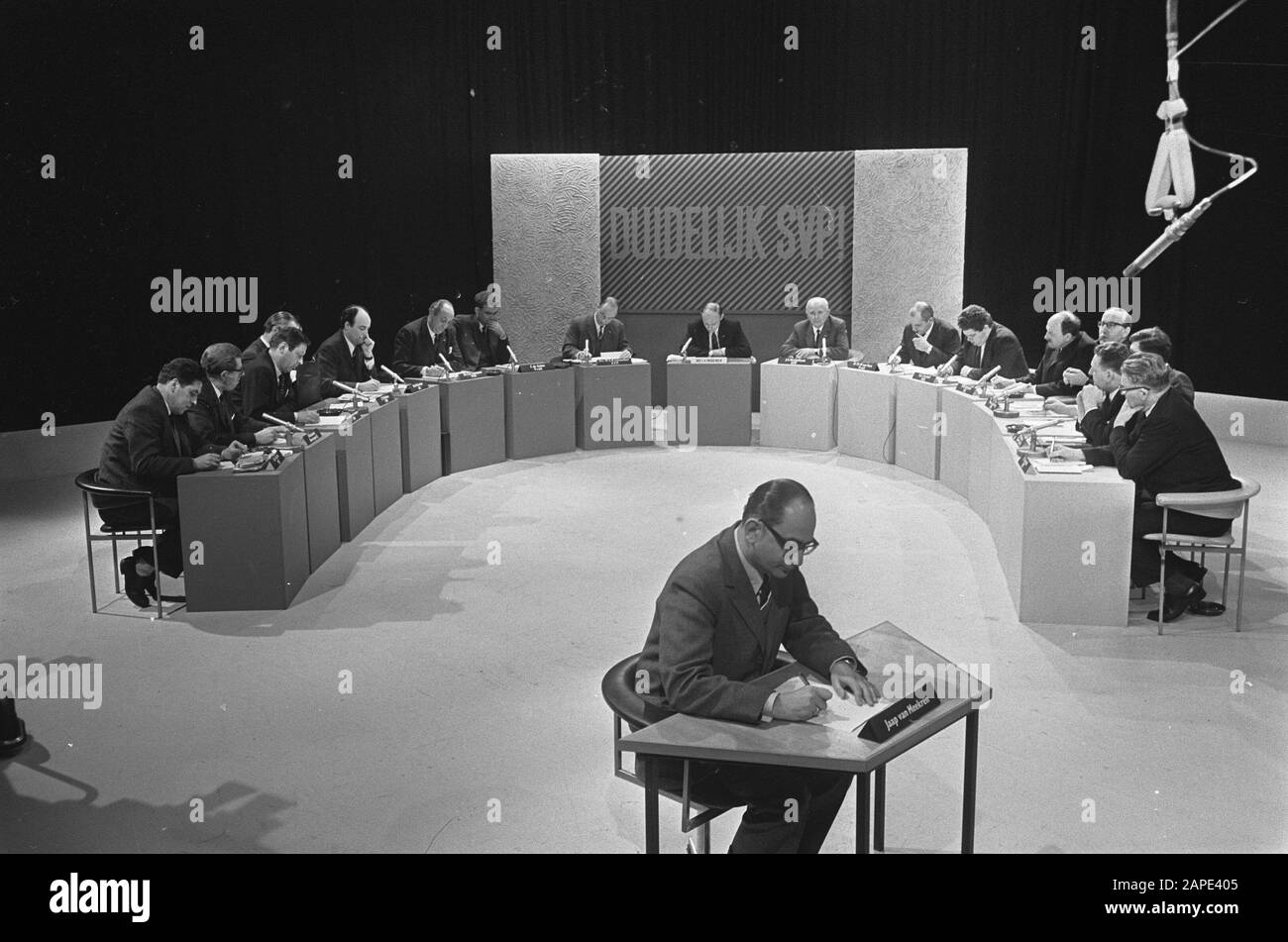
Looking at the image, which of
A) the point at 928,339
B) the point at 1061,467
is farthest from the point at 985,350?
the point at 1061,467

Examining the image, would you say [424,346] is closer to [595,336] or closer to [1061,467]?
[595,336]

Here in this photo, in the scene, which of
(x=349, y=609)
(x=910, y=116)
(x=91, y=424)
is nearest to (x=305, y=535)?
(x=349, y=609)

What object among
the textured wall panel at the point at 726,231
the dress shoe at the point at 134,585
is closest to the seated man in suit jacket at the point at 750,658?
the dress shoe at the point at 134,585

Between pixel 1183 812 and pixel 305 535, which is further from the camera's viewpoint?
pixel 305 535

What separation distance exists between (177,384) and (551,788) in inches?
110

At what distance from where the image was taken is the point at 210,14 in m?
9.24

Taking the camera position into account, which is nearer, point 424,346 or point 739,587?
point 739,587

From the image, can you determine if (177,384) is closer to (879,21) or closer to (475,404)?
(475,404)

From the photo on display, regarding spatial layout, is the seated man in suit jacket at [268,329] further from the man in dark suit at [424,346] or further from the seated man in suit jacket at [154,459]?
the man in dark suit at [424,346]

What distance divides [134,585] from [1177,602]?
480cm

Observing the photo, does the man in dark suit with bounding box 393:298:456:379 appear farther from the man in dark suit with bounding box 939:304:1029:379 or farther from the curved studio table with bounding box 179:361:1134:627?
the man in dark suit with bounding box 939:304:1029:379

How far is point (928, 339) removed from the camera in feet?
31.2

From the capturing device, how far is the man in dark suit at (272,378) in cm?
696
